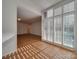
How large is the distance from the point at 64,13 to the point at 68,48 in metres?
2.34

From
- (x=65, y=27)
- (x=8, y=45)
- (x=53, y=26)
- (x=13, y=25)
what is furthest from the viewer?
(x=53, y=26)

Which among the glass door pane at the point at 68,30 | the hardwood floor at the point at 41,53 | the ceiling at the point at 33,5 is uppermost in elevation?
the ceiling at the point at 33,5

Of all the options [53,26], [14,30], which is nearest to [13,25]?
[14,30]

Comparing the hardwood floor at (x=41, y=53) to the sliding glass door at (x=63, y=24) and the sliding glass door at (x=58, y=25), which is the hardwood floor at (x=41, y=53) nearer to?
the sliding glass door at (x=63, y=24)

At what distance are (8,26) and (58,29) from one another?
135 inches

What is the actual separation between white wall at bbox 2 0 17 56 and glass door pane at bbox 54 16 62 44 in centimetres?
312

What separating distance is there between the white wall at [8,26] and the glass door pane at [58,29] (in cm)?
312

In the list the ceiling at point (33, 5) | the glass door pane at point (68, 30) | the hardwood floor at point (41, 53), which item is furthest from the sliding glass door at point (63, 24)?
the ceiling at point (33, 5)

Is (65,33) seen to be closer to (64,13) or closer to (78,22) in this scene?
(64,13)

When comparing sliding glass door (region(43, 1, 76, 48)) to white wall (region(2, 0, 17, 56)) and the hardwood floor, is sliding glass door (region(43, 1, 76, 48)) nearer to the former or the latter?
the hardwood floor

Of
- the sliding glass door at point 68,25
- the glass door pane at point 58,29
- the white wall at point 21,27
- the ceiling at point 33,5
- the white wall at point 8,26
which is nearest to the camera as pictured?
the white wall at point 8,26

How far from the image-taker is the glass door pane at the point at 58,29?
4594mm

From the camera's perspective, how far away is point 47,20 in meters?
6.17

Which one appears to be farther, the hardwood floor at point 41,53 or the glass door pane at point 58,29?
the glass door pane at point 58,29
